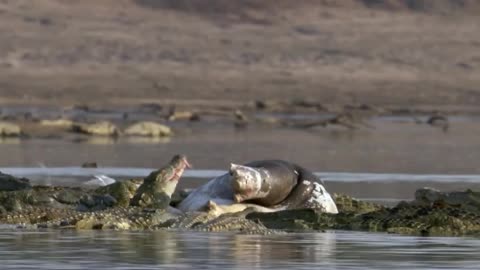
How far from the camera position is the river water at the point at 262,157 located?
11.2 m

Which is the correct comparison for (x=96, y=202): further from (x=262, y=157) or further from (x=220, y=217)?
(x=262, y=157)

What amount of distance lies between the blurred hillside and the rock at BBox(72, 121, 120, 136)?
16.6 meters

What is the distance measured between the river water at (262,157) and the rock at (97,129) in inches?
50.1

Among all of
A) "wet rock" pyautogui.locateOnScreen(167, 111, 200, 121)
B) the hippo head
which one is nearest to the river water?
the hippo head

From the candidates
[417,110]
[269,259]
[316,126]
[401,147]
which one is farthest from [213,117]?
[269,259]

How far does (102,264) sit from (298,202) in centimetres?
494

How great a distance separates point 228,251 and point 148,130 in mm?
20163

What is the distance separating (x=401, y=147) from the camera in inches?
1148

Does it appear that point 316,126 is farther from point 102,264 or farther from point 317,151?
point 102,264

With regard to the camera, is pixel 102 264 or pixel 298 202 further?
pixel 298 202

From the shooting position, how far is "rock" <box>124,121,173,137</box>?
104ft

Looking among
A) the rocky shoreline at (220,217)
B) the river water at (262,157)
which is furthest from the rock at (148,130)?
the rocky shoreline at (220,217)

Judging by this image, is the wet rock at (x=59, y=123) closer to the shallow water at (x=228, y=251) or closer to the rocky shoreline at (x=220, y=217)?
the rocky shoreline at (x=220, y=217)

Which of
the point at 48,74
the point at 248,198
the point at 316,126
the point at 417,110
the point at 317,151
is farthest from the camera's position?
the point at 48,74
